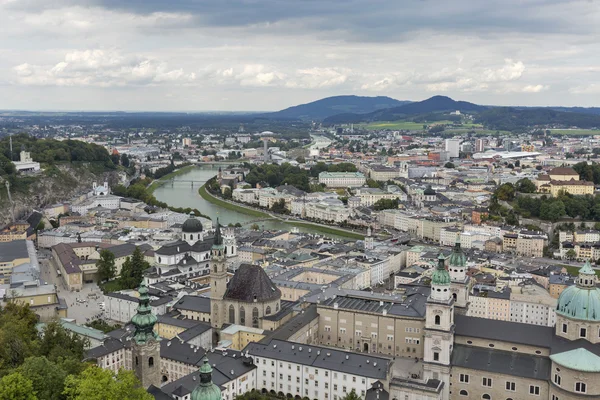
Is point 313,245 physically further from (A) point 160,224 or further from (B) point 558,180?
(B) point 558,180

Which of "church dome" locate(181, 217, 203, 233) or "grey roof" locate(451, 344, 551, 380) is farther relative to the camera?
"church dome" locate(181, 217, 203, 233)

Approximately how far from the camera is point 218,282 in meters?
27.8

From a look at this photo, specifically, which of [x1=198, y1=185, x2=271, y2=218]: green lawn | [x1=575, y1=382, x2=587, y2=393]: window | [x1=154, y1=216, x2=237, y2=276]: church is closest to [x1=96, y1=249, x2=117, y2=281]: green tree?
[x1=154, y1=216, x2=237, y2=276]: church

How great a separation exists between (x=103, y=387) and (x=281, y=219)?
52482mm

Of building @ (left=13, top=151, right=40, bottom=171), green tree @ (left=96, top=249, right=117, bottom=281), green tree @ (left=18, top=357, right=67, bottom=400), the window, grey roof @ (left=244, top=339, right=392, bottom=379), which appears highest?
building @ (left=13, top=151, right=40, bottom=171)

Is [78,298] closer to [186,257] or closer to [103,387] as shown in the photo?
[186,257]

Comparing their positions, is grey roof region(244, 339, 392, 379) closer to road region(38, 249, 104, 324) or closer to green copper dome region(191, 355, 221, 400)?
green copper dome region(191, 355, 221, 400)

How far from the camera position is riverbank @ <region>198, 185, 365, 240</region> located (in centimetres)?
5788

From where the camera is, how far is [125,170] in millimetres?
94812

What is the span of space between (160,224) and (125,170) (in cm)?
4264

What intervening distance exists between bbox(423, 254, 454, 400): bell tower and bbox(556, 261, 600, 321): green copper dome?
13.1 ft

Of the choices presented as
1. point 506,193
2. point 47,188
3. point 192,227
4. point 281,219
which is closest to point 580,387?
point 192,227

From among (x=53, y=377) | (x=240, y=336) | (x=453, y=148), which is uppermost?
(x=53, y=377)

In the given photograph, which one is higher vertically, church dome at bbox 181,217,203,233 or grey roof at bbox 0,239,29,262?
church dome at bbox 181,217,203,233
